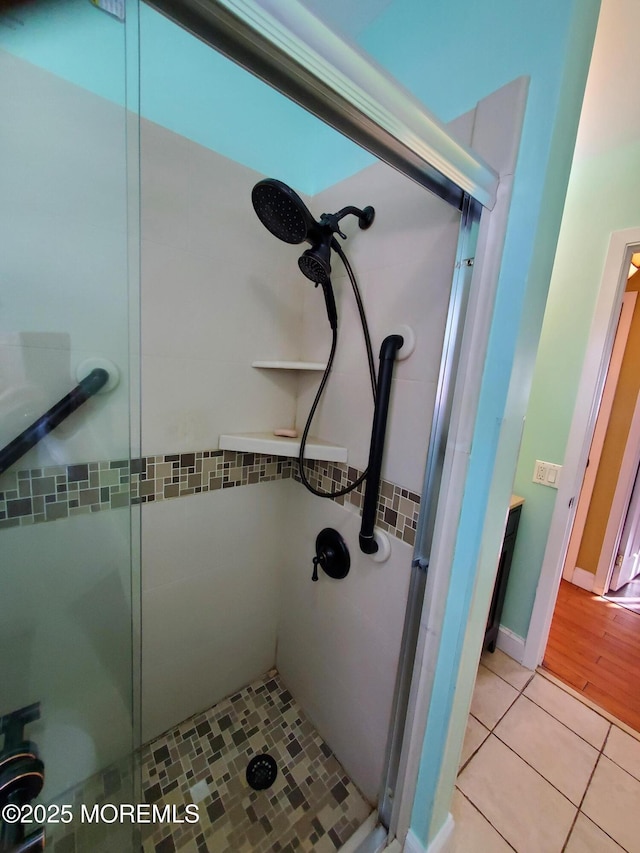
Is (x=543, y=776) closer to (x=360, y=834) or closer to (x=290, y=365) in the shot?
(x=360, y=834)

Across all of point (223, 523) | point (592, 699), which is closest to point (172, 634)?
point (223, 523)

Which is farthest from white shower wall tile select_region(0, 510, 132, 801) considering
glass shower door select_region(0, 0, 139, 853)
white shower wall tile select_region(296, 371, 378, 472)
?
white shower wall tile select_region(296, 371, 378, 472)

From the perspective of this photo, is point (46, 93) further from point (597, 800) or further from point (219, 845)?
point (597, 800)

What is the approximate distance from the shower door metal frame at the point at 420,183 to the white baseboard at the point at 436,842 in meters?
0.02

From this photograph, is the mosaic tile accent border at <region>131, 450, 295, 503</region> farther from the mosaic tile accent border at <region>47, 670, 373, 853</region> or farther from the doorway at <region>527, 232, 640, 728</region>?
the doorway at <region>527, 232, 640, 728</region>

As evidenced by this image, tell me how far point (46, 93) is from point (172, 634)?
1.54m

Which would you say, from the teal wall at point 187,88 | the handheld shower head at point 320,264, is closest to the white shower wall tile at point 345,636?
the handheld shower head at point 320,264

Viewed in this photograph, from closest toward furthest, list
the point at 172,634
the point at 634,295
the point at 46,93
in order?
the point at 46,93 → the point at 172,634 → the point at 634,295

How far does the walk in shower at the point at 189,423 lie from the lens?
751 millimetres

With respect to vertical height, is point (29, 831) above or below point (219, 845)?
above

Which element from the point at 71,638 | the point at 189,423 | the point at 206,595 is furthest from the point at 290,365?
the point at 71,638

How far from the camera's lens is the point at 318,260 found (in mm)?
863

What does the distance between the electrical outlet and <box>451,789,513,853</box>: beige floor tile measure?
125 cm

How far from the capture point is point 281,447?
1.06m
